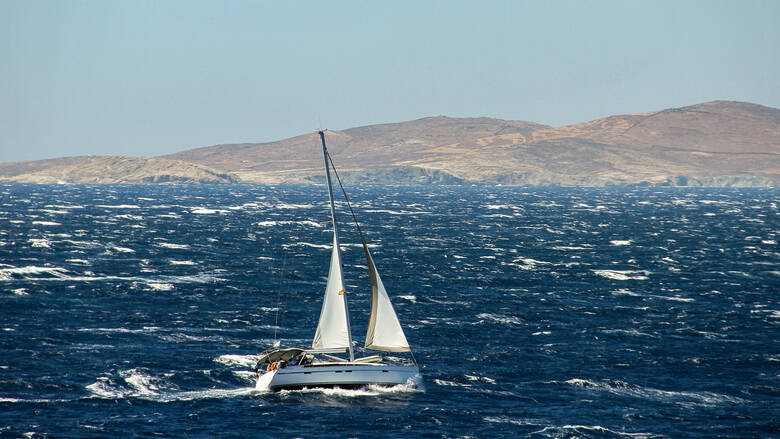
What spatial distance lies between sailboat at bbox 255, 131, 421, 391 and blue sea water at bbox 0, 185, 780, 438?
35.8 inches

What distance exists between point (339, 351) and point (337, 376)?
81.6 inches

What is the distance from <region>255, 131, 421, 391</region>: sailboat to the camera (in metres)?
47.4

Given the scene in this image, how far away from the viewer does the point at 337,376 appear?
47.4 m

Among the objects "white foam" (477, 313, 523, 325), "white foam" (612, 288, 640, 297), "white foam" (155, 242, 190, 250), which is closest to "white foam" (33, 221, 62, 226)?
"white foam" (155, 242, 190, 250)

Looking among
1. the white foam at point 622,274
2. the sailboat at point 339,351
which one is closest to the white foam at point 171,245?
the white foam at point 622,274

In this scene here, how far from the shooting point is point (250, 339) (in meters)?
60.9

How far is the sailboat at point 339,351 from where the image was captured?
1865 inches

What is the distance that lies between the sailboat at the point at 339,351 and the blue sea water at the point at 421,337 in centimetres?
91

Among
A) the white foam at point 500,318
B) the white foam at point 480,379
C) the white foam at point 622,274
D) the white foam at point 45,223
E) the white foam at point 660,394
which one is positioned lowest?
the white foam at point 660,394

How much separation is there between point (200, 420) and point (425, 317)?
1199 inches

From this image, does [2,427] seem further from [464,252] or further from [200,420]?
[464,252]

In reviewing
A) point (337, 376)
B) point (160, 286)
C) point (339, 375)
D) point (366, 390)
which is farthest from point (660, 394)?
point (160, 286)

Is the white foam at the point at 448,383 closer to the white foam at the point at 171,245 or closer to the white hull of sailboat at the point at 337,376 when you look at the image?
the white hull of sailboat at the point at 337,376

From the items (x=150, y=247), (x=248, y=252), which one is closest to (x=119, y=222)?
(x=150, y=247)
